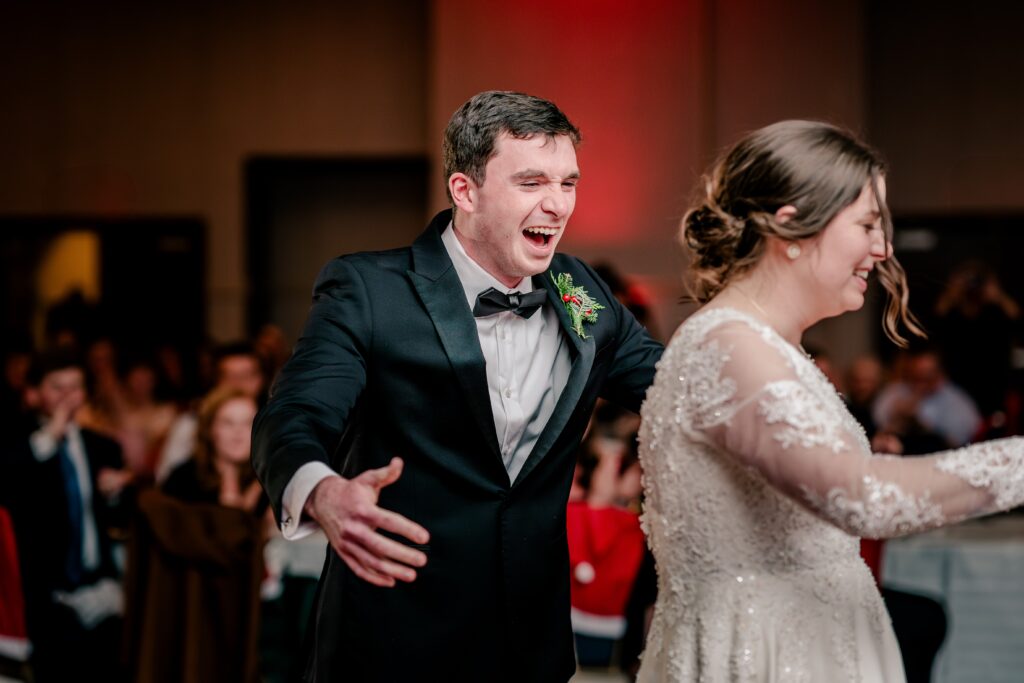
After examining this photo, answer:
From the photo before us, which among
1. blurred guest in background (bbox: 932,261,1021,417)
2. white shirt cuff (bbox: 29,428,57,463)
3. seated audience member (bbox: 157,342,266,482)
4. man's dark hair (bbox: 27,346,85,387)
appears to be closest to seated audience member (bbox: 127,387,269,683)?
white shirt cuff (bbox: 29,428,57,463)

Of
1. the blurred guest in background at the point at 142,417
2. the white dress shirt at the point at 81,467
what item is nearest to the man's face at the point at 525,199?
the white dress shirt at the point at 81,467

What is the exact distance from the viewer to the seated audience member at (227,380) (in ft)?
17.0

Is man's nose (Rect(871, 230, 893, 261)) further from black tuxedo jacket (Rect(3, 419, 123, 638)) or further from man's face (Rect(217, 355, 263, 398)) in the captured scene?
man's face (Rect(217, 355, 263, 398))

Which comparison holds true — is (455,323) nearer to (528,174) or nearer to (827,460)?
(528,174)

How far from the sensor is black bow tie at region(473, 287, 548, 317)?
2111 mm

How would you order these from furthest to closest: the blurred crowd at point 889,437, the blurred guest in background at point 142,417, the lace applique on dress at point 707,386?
the blurred guest in background at point 142,417 → the blurred crowd at point 889,437 → the lace applique on dress at point 707,386

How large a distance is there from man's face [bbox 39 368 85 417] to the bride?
336 cm

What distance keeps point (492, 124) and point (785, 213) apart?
22.4 inches

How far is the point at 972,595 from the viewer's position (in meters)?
4.31

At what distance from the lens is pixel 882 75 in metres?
9.52

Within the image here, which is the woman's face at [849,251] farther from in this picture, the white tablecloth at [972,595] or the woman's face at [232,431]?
the woman's face at [232,431]

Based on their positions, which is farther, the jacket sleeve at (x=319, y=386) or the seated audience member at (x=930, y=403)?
the seated audience member at (x=930, y=403)

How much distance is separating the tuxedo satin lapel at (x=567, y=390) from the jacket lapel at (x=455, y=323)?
0.20 ft

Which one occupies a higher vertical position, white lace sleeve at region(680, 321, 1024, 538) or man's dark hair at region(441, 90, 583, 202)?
man's dark hair at region(441, 90, 583, 202)
